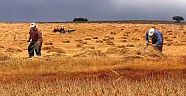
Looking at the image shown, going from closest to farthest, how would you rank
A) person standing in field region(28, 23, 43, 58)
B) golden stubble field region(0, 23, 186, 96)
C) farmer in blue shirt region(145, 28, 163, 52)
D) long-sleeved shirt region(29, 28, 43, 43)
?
golden stubble field region(0, 23, 186, 96), farmer in blue shirt region(145, 28, 163, 52), long-sleeved shirt region(29, 28, 43, 43), person standing in field region(28, 23, 43, 58)

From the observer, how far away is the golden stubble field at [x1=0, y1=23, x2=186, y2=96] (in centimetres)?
1259

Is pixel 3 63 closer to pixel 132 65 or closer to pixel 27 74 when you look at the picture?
pixel 27 74


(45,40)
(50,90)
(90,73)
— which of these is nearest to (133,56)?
(90,73)

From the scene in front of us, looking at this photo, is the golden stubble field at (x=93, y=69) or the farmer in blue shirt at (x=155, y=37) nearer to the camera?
the golden stubble field at (x=93, y=69)

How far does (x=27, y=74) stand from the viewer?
22047 millimetres

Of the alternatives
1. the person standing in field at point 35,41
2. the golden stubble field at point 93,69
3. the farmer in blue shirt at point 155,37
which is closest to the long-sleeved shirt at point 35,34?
the person standing in field at point 35,41

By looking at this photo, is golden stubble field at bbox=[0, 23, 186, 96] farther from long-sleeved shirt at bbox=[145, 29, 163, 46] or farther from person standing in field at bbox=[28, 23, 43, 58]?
long-sleeved shirt at bbox=[145, 29, 163, 46]

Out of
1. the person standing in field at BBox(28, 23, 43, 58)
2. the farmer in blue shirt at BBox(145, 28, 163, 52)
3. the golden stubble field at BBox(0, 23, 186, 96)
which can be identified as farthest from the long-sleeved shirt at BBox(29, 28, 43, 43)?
the farmer in blue shirt at BBox(145, 28, 163, 52)

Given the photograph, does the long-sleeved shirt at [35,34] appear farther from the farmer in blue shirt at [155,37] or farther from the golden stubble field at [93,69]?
the farmer in blue shirt at [155,37]

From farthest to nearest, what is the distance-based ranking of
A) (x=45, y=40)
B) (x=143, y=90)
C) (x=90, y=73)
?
(x=45, y=40), (x=90, y=73), (x=143, y=90)

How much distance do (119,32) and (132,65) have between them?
32629 mm

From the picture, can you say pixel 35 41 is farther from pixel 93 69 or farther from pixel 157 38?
pixel 93 69

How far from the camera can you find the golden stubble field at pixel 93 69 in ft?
41.3

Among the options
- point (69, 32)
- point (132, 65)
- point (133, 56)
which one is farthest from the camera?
point (69, 32)
